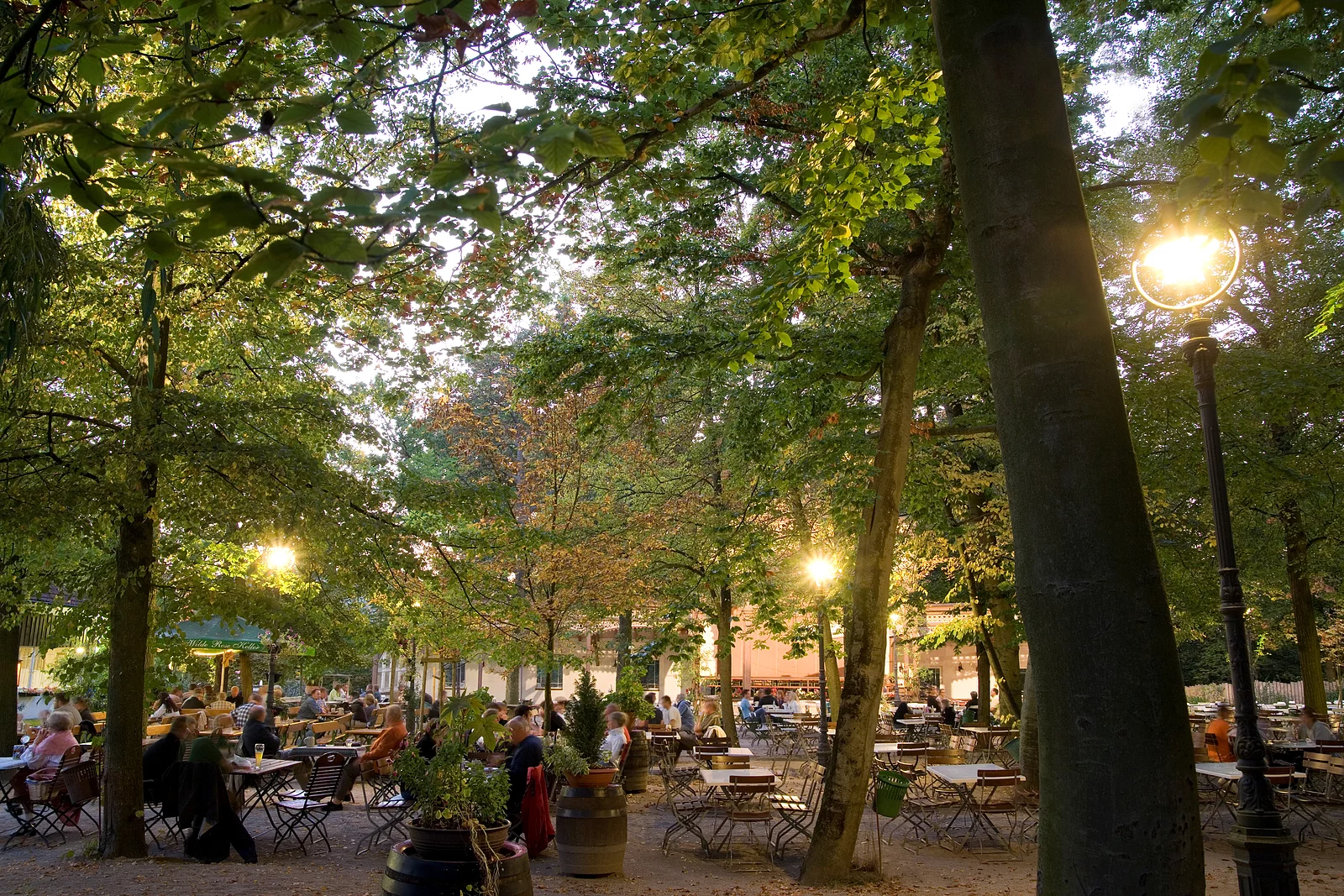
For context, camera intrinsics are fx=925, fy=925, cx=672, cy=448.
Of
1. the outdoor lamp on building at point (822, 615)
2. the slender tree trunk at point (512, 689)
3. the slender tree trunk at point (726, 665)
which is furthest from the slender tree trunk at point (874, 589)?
the slender tree trunk at point (512, 689)

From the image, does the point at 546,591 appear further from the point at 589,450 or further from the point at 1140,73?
the point at 1140,73

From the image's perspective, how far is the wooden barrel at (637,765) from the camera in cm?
1427

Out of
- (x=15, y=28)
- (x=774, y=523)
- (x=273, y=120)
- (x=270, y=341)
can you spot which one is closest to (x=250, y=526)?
(x=270, y=341)

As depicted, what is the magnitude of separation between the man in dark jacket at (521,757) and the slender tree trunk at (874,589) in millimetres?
2749

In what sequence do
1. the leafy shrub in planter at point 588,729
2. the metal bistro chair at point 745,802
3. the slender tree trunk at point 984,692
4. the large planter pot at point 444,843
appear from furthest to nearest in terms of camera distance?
the slender tree trunk at point 984,692 → the leafy shrub in planter at point 588,729 → the metal bistro chair at point 745,802 → the large planter pot at point 444,843

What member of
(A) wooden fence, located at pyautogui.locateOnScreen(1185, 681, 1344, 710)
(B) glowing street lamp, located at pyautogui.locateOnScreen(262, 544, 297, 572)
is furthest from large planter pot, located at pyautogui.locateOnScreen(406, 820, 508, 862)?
(A) wooden fence, located at pyautogui.locateOnScreen(1185, 681, 1344, 710)

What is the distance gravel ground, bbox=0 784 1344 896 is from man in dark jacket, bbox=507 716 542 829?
73cm

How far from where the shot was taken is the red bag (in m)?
9.02

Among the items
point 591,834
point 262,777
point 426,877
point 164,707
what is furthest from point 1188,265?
point 164,707

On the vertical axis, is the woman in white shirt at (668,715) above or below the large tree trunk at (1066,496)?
below

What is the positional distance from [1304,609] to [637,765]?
513 inches

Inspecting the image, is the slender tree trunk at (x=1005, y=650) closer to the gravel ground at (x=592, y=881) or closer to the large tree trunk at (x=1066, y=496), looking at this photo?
the gravel ground at (x=592, y=881)

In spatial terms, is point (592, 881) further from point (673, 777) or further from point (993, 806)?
point (993, 806)

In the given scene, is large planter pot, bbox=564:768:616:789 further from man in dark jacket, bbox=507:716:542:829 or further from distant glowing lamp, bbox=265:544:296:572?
distant glowing lamp, bbox=265:544:296:572
